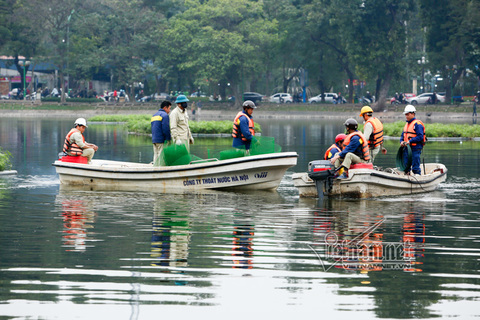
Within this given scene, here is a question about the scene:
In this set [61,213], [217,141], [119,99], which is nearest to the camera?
A: [61,213]

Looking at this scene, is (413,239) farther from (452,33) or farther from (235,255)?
(452,33)

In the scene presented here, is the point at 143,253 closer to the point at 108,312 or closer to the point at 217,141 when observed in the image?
the point at 108,312

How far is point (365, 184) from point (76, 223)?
606 cm

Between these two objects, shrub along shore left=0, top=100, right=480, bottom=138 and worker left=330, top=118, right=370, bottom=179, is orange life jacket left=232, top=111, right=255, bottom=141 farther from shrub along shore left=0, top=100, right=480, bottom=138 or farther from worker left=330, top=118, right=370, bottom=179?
shrub along shore left=0, top=100, right=480, bottom=138

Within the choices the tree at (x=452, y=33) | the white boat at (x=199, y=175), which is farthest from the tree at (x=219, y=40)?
the white boat at (x=199, y=175)

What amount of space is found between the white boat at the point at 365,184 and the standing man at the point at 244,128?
1.46 m

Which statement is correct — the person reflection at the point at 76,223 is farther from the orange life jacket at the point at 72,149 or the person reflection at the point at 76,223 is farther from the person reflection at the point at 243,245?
the orange life jacket at the point at 72,149

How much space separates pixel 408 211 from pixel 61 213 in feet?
20.6

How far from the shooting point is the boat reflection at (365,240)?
10586mm

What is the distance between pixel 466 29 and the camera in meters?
67.3

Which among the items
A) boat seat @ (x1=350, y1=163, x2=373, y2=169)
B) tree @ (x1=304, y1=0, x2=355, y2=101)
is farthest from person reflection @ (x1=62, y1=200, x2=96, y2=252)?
tree @ (x1=304, y1=0, x2=355, y2=101)

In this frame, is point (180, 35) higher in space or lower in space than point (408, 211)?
higher

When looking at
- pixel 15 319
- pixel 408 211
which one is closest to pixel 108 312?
pixel 15 319

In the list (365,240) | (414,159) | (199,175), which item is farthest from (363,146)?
(365,240)
